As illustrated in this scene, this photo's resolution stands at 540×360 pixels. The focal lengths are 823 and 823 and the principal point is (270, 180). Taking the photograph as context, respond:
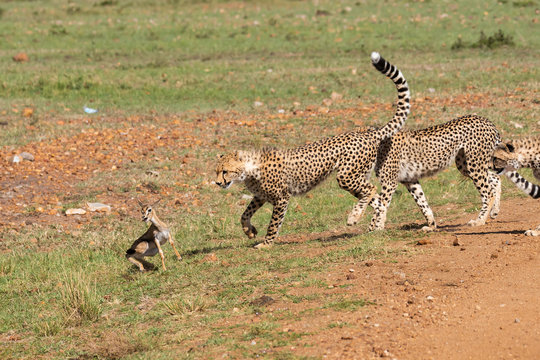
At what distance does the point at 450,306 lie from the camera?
21.1 ft

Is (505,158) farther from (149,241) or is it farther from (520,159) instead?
(149,241)

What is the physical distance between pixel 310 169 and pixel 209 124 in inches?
275

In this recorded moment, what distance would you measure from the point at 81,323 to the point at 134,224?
14.3 feet

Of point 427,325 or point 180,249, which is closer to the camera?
point 427,325

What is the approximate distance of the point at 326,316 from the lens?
6547mm

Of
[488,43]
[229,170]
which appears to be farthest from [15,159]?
[488,43]

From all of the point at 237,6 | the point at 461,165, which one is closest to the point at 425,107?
the point at 461,165

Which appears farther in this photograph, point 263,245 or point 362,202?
point 362,202

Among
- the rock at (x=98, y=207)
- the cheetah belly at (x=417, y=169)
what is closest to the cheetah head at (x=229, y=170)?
the cheetah belly at (x=417, y=169)

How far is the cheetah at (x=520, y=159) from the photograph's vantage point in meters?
9.23

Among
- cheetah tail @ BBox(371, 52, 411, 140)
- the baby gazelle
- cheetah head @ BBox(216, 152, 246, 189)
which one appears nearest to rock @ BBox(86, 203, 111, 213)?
the baby gazelle

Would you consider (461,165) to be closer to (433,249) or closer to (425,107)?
(433,249)

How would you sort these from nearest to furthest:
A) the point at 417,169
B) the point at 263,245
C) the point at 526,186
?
the point at 526,186 < the point at 263,245 < the point at 417,169

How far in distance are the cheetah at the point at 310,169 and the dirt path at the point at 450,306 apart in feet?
5.31
